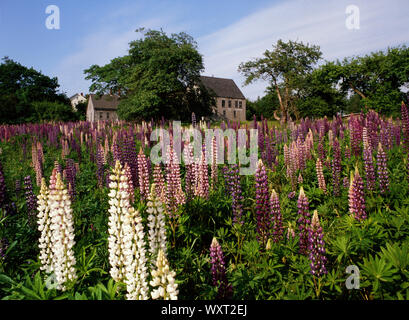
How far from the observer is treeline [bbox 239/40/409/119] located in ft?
52.5

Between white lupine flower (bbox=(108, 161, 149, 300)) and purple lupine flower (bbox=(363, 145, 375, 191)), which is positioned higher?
purple lupine flower (bbox=(363, 145, 375, 191))

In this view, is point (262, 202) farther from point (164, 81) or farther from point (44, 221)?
point (164, 81)

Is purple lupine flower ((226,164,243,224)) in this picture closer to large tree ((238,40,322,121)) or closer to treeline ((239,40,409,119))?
treeline ((239,40,409,119))

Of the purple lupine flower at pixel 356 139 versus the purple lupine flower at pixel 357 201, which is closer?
the purple lupine flower at pixel 357 201

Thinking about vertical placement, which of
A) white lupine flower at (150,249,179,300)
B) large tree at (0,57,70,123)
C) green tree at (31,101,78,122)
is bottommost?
white lupine flower at (150,249,179,300)

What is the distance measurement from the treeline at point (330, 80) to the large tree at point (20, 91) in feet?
88.1

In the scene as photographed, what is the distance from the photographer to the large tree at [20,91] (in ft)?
92.0

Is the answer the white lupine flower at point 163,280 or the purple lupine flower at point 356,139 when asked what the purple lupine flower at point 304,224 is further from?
the purple lupine flower at point 356,139

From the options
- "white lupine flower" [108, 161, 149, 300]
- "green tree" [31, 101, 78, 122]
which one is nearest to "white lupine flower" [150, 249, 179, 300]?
"white lupine flower" [108, 161, 149, 300]

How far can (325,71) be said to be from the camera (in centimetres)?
2728

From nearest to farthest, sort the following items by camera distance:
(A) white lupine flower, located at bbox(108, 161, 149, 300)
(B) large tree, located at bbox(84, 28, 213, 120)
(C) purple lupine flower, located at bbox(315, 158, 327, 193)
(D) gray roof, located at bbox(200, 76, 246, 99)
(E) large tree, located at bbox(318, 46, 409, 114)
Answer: (A) white lupine flower, located at bbox(108, 161, 149, 300) → (C) purple lupine flower, located at bbox(315, 158, 327, 193) → (E) large tree, located at bbox(318, 46, 409, 114) → (B) large tree, located at bbox(84, 28, 213, 120) → (D) gray roof, located at bbox(200, 76, 246, 99)

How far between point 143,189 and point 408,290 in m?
3.70

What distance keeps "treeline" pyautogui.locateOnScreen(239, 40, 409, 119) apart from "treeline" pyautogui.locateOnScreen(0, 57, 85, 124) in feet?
72.9

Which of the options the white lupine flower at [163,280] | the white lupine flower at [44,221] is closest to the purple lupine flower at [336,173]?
the white lupine flower at [163,280]
